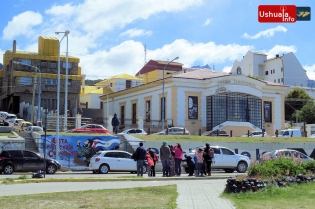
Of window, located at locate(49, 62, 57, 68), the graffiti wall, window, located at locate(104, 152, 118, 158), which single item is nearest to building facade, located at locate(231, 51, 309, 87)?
window, located at locate(49, 62, 57, 68)

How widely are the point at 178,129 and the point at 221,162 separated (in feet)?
49.3

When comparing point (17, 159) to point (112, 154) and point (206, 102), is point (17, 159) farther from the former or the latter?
point (206, 102)

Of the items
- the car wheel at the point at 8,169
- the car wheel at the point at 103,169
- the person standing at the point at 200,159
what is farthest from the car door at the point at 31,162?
the person standing at the point at 200,159

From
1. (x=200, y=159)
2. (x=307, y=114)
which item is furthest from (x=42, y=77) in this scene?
(x=200, y=159)

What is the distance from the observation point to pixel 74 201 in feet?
40.6

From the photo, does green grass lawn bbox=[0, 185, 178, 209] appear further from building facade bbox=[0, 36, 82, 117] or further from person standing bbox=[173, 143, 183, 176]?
building facade bbox=[0, 36, 82, 117]

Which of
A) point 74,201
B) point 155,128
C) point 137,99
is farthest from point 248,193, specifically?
point 137,99

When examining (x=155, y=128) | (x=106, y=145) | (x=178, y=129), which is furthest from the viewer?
(x=155, y=128)

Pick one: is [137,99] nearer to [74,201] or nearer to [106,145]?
[106,145]

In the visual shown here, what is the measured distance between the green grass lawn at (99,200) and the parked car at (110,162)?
40.9 feet

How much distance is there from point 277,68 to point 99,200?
84.1 m

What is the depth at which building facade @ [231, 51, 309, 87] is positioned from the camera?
91.3 metres

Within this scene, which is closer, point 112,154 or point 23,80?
point 112,154

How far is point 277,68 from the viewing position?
92.2m
